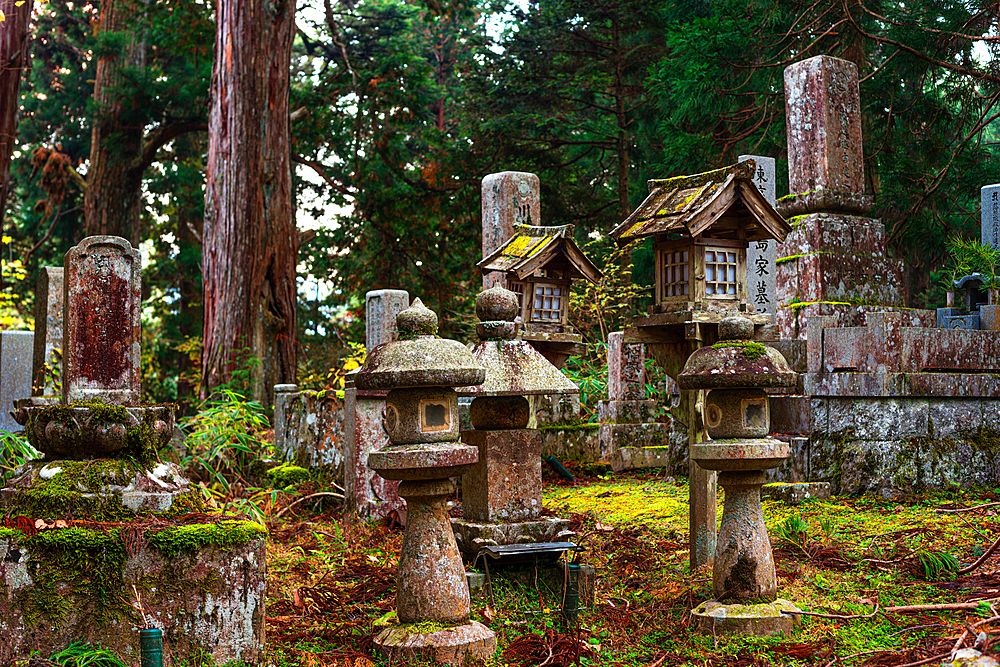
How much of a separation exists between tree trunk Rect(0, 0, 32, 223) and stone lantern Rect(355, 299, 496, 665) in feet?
27.2

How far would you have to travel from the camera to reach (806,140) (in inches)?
352

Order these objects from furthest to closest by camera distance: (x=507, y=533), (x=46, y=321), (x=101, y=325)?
(x=46, y=321), (x=507, y=533), (x=101, y=325)

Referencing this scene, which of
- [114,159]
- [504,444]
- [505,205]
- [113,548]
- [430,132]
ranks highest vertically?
[430,132]

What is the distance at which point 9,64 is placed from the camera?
10344 millimetres

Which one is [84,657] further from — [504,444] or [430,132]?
[430,132]

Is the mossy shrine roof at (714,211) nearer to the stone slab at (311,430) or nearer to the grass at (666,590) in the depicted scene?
the grass at (666,590)

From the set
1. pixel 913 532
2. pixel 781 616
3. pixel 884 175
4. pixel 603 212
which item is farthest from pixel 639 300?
pixel 781 616

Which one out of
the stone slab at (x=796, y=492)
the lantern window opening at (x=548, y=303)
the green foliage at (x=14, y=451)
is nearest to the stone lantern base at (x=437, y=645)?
the lantern window opening at (x=548, y=303)

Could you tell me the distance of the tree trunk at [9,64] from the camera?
10297 millimetres

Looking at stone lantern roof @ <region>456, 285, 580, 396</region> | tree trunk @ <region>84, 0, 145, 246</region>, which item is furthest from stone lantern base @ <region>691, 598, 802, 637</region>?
tree trunk @ <region>84, 0, 145, 246</region>

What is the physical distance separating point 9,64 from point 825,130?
30.1ft

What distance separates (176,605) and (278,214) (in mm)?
8519

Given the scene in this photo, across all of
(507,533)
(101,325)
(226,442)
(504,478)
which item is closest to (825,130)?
(504,478)

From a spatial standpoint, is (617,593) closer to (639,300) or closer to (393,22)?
(639,300)
